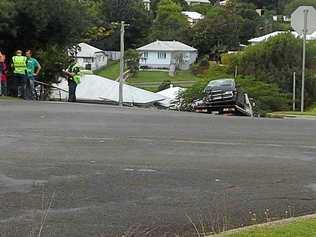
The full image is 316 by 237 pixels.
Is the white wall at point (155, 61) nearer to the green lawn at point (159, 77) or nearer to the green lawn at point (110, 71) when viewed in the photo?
the green lawn at point (159, 77)

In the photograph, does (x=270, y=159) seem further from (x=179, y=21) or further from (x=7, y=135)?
(x=179, y=21)

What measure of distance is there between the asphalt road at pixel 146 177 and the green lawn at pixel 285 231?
57cm

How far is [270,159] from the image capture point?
11195 millimetres

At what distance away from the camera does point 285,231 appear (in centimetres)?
660

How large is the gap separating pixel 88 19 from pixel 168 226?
2658 centimetres

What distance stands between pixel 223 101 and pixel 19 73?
8137mm

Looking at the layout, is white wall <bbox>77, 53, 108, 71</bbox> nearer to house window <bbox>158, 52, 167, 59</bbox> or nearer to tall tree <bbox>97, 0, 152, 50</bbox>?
tall tree <bbox>97, 0, 152, 50</bbox>

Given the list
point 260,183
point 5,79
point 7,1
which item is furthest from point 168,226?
point 7,1

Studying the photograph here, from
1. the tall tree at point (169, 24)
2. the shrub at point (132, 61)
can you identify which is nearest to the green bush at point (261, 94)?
the shrub at point (132, 61)

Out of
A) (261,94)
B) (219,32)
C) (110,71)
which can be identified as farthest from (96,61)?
(261,94)

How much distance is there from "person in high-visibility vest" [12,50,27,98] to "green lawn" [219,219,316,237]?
1858 centimetres

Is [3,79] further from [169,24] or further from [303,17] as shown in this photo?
[169,24]

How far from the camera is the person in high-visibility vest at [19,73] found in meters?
24.4

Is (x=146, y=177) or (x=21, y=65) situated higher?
(x=21, y=65)
